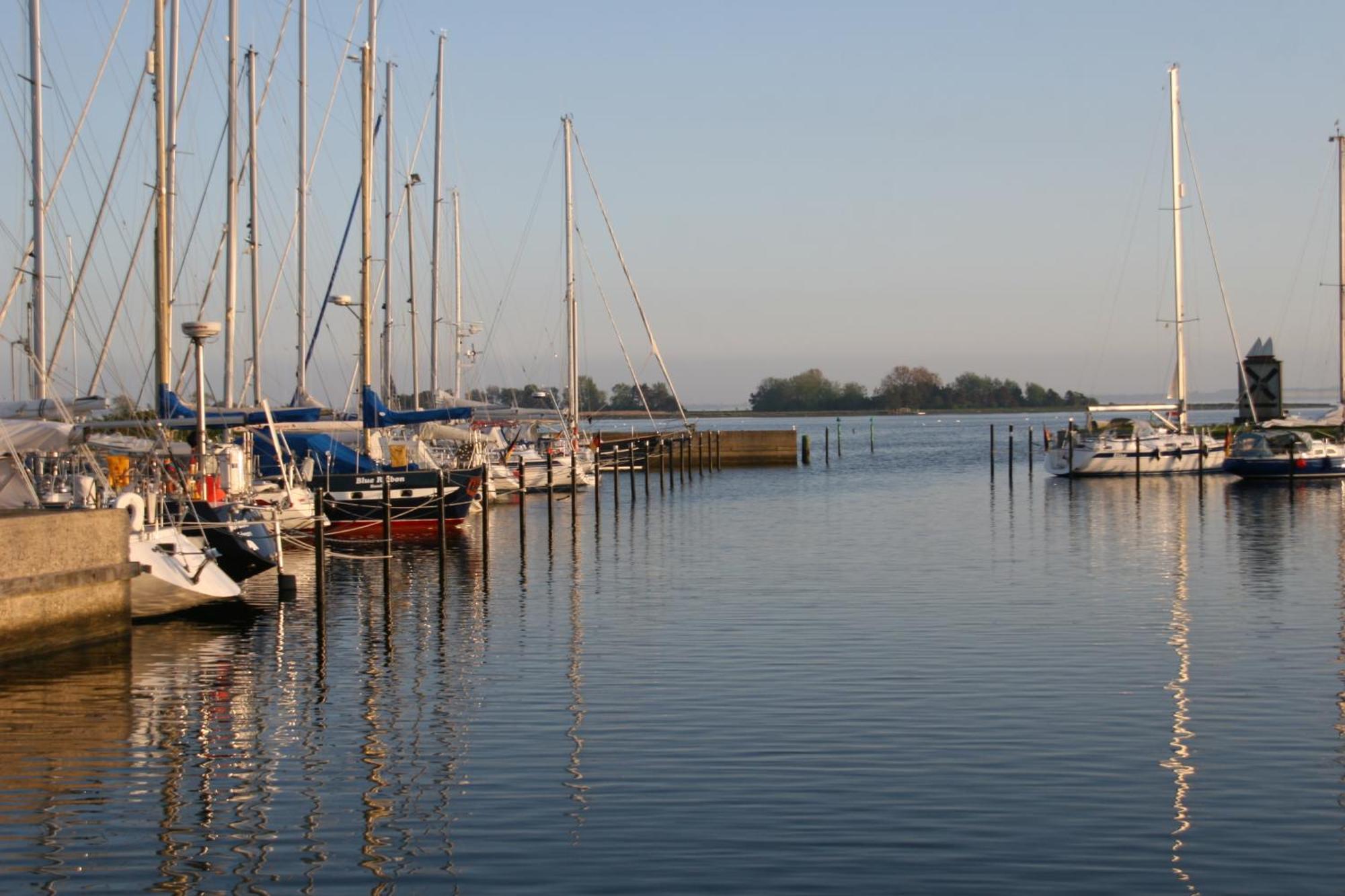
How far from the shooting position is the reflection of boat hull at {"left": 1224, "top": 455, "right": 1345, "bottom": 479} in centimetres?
6059

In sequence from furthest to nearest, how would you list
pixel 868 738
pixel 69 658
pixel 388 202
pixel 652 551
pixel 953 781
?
pixel 388 202
pixel 652 551
pixel 69 658
pixel 868 738
pixel 953 781

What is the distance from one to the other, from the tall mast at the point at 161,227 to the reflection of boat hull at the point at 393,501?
9825mm

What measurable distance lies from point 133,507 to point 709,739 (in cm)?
1190

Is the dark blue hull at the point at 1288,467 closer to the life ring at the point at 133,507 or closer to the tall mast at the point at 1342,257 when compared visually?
the tall mast at the point at 1342,257

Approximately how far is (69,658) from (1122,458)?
51.7m

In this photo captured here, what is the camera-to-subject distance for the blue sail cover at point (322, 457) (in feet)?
136

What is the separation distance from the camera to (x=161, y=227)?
28.8 m

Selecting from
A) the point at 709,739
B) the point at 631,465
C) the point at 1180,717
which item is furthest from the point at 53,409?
the point at 631,465

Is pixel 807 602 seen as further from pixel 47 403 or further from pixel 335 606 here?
pixel 47 403

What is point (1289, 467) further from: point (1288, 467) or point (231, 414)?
point (231, 414)

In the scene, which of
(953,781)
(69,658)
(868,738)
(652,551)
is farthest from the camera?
(652,551)

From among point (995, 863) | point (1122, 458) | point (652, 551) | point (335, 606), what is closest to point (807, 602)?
point (335, 606)

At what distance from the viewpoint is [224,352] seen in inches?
Result: 1576

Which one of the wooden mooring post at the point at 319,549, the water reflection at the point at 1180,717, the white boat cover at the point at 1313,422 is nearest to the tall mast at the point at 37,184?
the wooden mooring post at the point at 319,549
